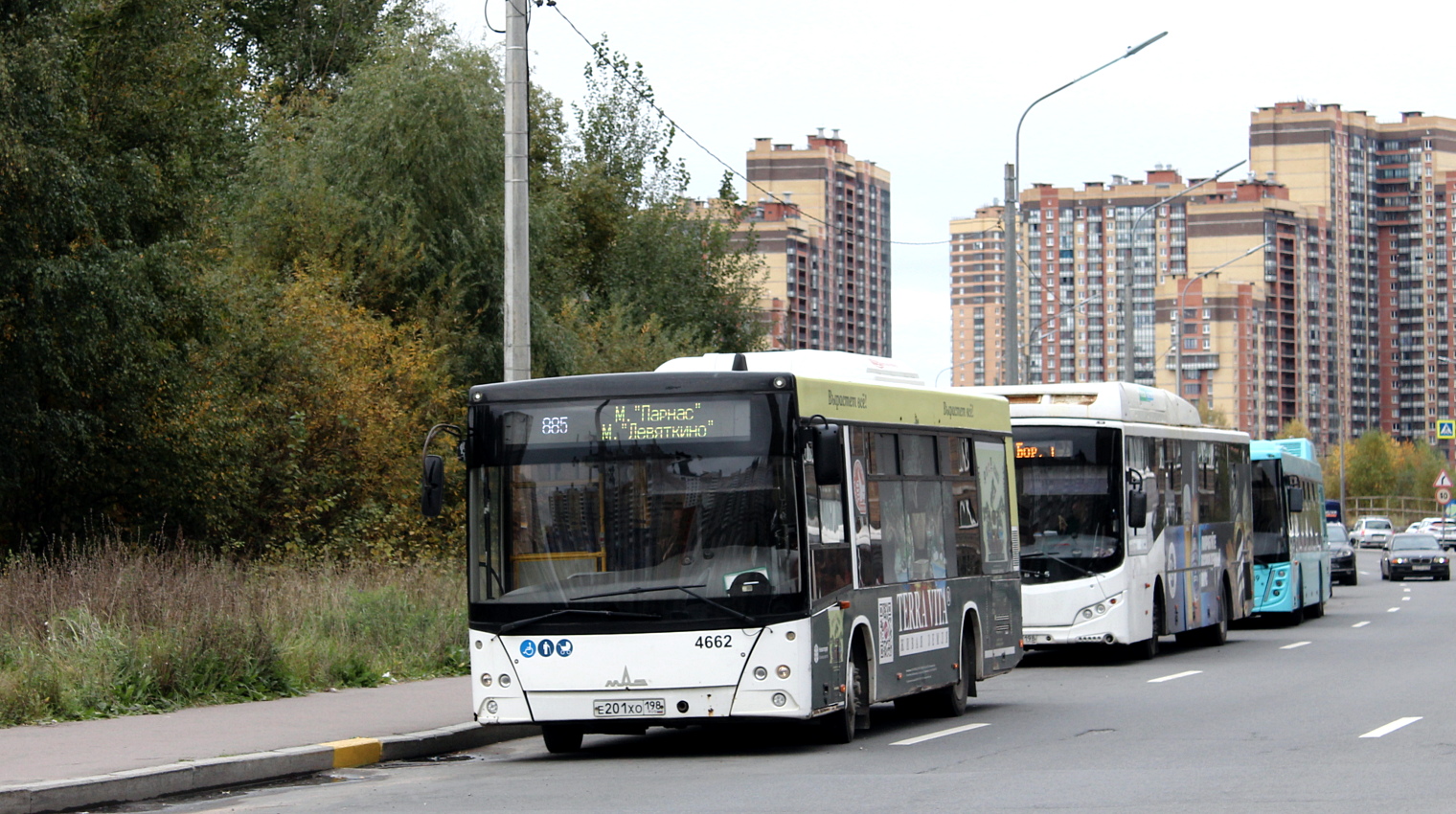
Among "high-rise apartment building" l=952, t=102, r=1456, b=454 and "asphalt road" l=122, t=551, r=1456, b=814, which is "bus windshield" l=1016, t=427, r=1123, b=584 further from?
"high-rise apartment building" l=952, t=102, r=1456, b=454

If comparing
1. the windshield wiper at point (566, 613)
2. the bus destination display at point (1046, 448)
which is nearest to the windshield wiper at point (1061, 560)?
the bus destination display at point (1046, 448)

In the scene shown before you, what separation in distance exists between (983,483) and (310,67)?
34.7 m

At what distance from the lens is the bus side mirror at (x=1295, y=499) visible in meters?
32.0

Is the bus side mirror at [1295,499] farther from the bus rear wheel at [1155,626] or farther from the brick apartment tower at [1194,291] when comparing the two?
the brick apartment tower at [1194,291]

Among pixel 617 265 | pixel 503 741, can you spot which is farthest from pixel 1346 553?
pixel 503 741

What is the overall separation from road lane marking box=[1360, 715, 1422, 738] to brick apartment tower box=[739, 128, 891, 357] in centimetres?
7560

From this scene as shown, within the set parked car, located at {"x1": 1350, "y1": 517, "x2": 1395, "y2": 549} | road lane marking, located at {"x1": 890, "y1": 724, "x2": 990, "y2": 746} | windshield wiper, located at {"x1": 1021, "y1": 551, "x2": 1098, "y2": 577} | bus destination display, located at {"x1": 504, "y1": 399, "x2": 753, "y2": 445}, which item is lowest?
parked car, located at {"x1": 1350, "y1": 517, "x2": 1395, "y2": 549}

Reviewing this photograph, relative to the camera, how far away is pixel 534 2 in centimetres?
2019

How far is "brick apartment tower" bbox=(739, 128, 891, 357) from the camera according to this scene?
304 feet

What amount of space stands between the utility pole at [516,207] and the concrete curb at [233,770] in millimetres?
4303

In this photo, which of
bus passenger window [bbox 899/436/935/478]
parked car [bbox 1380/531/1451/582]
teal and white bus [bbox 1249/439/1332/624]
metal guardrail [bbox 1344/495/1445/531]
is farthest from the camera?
metal guardrail [bbox 1344/495/1445/531]

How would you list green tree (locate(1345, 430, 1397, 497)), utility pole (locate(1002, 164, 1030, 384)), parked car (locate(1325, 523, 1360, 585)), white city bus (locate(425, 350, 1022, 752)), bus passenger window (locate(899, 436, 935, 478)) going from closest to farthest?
white city bus (locate(425, 350, 1022, 752)), bus passenger window (locate(899, 436, 935, 478)), utility pole (locate(1002, 164, 1030, 384)), parked car (locate(1325, 523, 1360, 585)), green tree (locate(1345, 430, 1397, 497))

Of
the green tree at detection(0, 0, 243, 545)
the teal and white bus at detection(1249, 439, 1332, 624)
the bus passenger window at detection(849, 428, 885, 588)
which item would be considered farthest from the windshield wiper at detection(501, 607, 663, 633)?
the teal and white bus at detection(1249, 439, 1332, 624)

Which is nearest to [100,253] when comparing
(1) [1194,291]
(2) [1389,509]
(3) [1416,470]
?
(1) [1194,291]
